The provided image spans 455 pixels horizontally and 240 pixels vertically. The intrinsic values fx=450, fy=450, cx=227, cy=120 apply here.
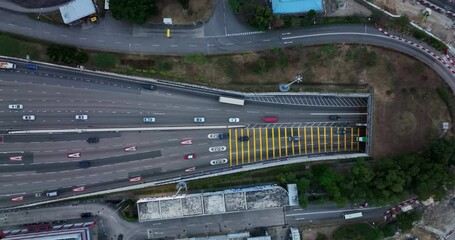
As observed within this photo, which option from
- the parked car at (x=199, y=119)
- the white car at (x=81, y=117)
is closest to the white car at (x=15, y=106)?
the white car at (x=81, y=117)

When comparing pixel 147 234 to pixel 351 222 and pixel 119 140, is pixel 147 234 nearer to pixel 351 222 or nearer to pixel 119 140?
pixel 119 140

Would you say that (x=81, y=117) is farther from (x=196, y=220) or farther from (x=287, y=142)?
(x=287, y=142)

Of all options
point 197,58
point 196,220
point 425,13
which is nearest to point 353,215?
point 196,220

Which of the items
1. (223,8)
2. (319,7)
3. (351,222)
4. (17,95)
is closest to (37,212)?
(17,95)

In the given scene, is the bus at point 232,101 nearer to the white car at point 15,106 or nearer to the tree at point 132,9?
the tree at point 132,9

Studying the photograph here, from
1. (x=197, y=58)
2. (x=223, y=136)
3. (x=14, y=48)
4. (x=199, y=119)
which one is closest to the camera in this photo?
(x=14, y=48)
